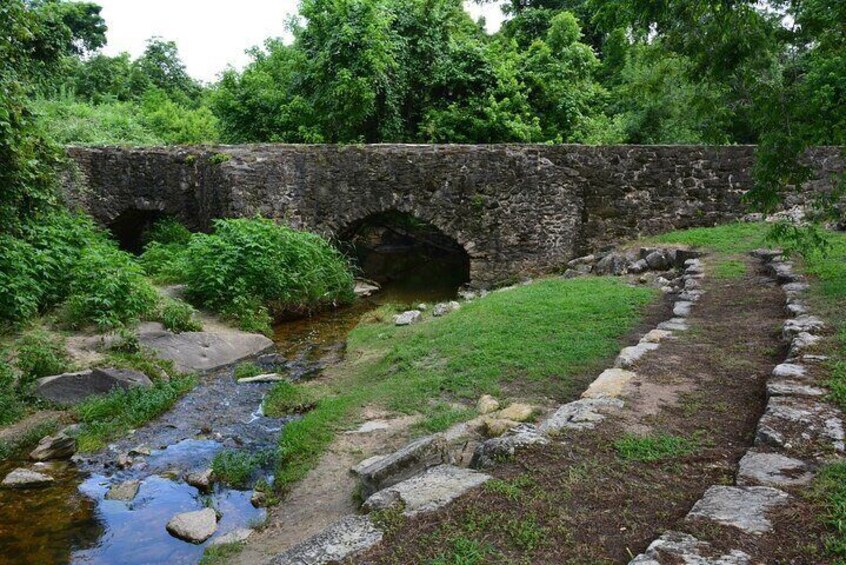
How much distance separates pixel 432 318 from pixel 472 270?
3626mm

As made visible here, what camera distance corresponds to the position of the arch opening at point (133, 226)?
15.4m

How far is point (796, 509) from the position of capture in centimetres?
320

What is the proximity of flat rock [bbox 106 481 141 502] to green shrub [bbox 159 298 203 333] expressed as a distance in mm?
3938

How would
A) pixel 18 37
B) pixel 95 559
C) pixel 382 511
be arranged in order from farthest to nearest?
pixel 18 37 → pixel 95 559 → pixel 382 511

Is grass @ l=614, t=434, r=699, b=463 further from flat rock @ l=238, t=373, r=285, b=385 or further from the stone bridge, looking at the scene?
the stone bridge

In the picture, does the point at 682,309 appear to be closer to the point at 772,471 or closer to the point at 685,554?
the point at 772,471

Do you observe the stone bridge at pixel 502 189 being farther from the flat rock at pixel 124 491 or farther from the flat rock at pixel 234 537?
the flat rock at pixel 234 537

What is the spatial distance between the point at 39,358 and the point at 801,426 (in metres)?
7.58

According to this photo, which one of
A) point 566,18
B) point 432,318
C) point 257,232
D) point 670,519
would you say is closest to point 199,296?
point 257,232

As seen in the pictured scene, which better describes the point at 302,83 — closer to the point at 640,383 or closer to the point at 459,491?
the point at 640,383

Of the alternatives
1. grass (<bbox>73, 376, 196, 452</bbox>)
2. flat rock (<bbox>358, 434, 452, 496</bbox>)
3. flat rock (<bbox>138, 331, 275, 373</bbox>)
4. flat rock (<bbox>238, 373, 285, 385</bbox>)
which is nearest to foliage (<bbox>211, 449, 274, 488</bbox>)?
grass (<bbox>73, 376, 196, 452</bbox>)

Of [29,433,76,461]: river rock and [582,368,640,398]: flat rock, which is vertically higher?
[582,368,640,398]: flat rock

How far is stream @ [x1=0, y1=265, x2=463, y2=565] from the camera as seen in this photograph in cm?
482

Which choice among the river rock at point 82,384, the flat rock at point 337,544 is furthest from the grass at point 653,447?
the river rock at point 82,384
